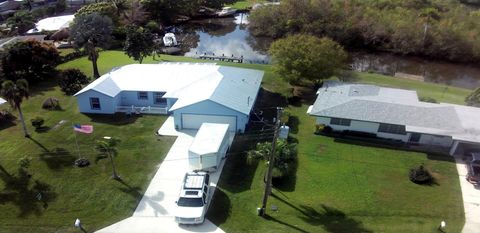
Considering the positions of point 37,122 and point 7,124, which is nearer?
point 37,122

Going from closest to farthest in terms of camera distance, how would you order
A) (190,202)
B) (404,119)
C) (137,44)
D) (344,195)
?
1. (190,202)
2. (344,195)
3. (404,119)
4. (137,44)

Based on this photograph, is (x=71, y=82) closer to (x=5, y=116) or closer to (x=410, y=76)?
(x=5, y=116)

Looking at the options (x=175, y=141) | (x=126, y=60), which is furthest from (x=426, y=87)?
(x=126, y=60)

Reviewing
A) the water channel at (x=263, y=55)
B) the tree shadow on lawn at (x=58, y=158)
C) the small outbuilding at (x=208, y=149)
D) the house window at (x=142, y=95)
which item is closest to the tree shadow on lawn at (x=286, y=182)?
the small outbuilding at (x=208, y=149)

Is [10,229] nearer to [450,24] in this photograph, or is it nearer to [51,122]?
[51,122]

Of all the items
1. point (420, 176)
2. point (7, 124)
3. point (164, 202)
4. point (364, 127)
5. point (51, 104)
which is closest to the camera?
point (164, 202)

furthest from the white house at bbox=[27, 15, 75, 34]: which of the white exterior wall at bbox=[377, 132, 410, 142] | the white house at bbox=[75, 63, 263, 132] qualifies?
the white exterior wall at bbox=[377, 132, 410, 142]

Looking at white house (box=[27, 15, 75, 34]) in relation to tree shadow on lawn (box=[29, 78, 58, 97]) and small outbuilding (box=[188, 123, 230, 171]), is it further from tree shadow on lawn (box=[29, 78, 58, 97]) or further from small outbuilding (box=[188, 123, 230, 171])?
small outbuilding (box=[188, 123, 230, 171])

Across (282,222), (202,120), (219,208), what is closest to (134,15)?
(202,120)
